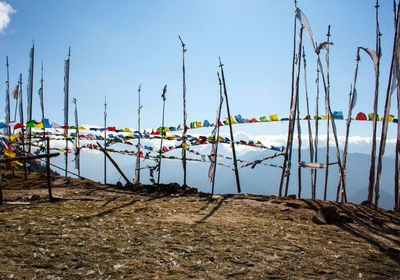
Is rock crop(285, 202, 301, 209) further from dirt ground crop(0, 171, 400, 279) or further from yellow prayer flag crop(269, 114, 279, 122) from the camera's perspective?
yellow prayer flag crop(269, 114, 279, 122)

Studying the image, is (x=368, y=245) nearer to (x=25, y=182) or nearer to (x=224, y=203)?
(x=224, y=203)

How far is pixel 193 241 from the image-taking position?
4.66 m

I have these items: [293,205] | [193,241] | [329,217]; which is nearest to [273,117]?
[293,205]

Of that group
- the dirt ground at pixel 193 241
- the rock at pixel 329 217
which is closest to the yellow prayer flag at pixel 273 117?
the dirt ground at pixel 193 241

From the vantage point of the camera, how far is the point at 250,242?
472 centimetres

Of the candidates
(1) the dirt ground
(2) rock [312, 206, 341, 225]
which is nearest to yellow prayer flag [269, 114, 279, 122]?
(1) the dirt ground

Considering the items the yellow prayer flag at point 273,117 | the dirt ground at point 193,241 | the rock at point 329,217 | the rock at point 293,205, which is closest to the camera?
the dirt ground at point 193,241

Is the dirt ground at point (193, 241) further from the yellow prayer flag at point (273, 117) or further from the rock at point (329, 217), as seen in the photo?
the yellow prayer flag at point (273, 117)

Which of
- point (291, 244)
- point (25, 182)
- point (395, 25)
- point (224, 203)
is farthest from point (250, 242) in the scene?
point (25, 182)

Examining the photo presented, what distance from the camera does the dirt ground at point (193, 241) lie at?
11.4ft

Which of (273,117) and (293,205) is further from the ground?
(273,117)

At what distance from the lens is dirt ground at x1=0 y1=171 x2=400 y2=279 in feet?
11.4

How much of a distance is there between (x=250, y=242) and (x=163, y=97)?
33.2 feet

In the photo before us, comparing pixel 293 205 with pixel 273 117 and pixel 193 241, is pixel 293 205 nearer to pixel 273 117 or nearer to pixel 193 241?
pixel 273 117
